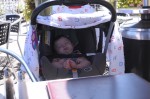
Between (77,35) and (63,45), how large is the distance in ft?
0.53

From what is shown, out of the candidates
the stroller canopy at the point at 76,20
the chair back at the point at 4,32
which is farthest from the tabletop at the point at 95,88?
the chair back at the point at 4,32

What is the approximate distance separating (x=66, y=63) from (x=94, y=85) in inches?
35.8

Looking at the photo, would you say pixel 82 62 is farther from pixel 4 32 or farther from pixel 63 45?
pixel 4 32

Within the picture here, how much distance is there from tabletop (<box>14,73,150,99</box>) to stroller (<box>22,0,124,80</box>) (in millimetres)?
715

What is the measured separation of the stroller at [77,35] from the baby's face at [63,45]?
38 millimetres

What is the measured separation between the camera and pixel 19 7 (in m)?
10.4

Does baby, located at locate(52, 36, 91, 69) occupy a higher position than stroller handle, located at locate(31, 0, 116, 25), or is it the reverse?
stroller handle, located at locate(31, 0, 116, 25)

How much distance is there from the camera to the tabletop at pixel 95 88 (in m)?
1.02

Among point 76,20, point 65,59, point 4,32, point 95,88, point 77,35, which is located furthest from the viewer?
point 4,32

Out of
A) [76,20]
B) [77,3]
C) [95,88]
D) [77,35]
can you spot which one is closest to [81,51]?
[77,35]

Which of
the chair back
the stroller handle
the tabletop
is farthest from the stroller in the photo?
the chair back

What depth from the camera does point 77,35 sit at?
2.14 meters

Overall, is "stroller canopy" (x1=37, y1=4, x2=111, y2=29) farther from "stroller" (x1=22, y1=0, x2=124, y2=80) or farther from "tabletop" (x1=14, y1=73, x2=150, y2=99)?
"tabletop" (x1=14, y1=73, x2=150, y2=99)

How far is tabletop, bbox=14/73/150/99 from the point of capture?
40.1 inches
